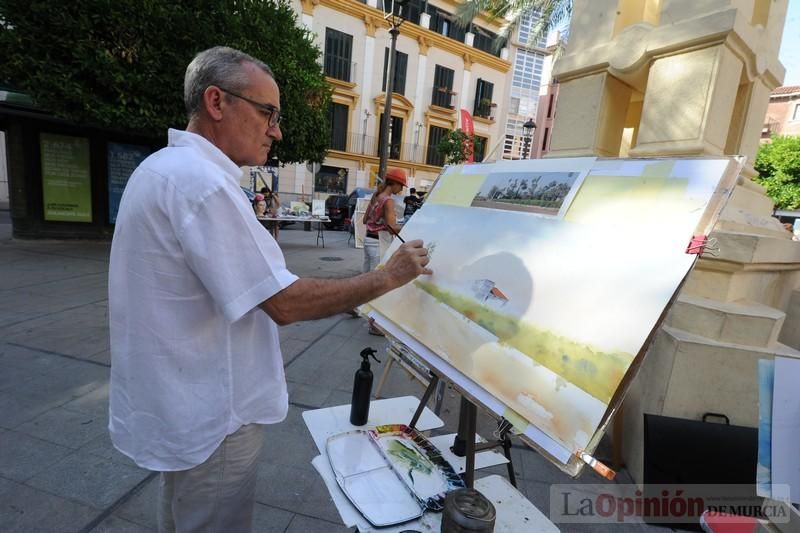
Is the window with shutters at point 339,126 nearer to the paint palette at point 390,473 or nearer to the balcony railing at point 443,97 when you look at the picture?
the balcony railing at point 443,97

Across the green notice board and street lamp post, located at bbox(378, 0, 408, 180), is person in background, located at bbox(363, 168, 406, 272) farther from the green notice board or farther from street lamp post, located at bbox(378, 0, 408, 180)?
the green notice board

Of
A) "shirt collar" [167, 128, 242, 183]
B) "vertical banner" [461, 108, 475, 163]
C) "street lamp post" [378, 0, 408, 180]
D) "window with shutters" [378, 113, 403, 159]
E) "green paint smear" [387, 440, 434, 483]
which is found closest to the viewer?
"shirt collar" [167, 128, 242, 183]

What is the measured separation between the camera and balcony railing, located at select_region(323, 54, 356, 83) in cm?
2008

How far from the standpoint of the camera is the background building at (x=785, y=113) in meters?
26.1

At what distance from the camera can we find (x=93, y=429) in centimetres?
252

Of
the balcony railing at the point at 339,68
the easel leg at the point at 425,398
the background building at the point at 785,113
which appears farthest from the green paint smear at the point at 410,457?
the background building at the point at 785,113

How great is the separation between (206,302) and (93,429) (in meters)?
2.26

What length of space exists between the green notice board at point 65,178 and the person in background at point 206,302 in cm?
919

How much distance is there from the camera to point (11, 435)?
2391 millimetres

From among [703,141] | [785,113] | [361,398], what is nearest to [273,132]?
[361,398]

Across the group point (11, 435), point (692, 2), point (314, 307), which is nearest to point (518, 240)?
point (314, 307)

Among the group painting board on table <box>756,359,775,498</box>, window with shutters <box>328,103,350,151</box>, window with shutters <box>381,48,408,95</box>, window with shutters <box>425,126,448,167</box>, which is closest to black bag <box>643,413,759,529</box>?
painting board on table <box>756,359,775,498</box>

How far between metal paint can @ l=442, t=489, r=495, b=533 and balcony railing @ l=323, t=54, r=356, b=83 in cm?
2187

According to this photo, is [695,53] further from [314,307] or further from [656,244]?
[314,307]
